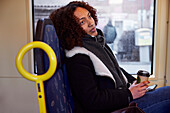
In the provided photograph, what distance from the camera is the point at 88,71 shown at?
86cm

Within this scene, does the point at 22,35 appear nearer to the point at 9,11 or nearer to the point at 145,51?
the point at 9,11

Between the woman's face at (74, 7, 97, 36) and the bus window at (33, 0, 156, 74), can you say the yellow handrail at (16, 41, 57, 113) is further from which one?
the bus window at (33, 0, 156, 74)

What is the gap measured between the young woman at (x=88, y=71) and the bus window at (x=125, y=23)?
880 millimetres

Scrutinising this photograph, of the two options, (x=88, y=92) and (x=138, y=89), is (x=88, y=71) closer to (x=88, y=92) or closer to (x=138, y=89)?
(x=88, y=92)

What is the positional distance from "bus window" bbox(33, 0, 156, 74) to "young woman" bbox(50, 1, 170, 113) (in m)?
0.88

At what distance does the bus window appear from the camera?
1.93 meters

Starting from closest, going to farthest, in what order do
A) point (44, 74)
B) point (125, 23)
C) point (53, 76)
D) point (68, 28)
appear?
1. point (44, 74)
2. point (53, 76)
3. point (68, 28)
4. point (125, 23)

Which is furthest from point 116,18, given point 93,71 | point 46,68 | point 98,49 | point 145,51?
point 46,68

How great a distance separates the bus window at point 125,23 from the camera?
193 cm

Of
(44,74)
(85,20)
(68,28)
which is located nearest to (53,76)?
(44,74)

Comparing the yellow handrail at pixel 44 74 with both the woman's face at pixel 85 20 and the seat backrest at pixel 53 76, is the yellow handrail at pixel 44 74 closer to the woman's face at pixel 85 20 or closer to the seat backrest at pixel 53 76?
the seat backrest at pixel 53 76

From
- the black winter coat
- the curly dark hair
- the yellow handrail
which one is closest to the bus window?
the curly dark hair

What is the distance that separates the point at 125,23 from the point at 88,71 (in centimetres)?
128

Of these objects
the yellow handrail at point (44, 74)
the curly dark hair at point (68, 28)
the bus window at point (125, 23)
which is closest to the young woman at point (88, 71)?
the curly dark hair at point (68, 28)
